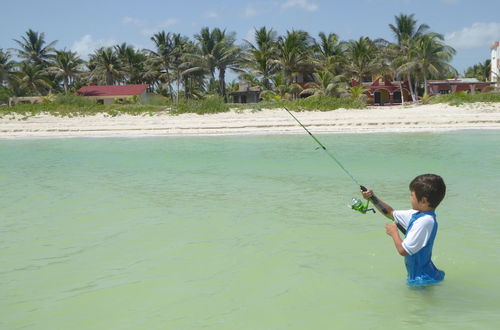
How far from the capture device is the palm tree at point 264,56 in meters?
41.5

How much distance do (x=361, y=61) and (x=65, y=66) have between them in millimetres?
29410

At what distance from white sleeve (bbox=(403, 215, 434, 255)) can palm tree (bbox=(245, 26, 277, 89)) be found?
1519 inches

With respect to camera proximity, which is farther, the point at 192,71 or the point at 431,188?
the point at 192,71

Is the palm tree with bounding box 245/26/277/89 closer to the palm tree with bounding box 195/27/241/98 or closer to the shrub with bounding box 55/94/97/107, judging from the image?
the palm tree with bounding box 195/27/241/98

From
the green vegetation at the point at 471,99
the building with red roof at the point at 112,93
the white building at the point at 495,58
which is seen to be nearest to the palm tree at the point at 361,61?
the green vegetation at the point at 471,99

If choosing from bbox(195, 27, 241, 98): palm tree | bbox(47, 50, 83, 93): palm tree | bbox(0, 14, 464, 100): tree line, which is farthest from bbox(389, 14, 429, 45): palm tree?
bbox(47, 50, 83, 93): palm tree

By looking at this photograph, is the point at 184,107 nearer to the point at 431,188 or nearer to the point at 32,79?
the point at 32,79

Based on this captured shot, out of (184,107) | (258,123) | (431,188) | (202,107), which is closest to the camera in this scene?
(431,188)

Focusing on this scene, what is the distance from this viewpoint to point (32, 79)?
158 feet

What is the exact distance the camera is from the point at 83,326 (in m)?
3.57

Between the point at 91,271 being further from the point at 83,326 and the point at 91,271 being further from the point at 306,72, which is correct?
the point at 306,72

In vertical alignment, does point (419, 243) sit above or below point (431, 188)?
below

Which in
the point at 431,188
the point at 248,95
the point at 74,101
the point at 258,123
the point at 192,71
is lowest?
the point at 431,188

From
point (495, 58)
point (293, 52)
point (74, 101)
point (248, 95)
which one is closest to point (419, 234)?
point (74, 101)
